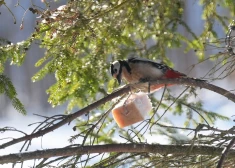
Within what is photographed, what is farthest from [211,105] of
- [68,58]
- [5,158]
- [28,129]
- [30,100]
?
[5,158]

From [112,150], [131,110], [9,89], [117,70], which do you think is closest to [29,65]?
[117,70]

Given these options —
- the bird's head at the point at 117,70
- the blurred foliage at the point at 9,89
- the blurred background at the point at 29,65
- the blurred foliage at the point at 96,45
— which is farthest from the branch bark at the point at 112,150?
the blurred background at the point at 29,65

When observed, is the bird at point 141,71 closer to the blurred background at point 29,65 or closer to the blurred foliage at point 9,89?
the blurred foliage at point 9,89

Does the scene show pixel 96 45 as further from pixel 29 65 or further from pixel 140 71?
pixel 29 65

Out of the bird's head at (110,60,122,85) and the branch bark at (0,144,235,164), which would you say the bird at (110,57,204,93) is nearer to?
the bird's head at (110,60,122,85)

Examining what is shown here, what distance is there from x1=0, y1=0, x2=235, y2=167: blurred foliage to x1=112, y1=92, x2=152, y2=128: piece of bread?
10 cm

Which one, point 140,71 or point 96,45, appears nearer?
point 140,71

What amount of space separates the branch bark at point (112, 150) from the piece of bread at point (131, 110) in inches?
17.0

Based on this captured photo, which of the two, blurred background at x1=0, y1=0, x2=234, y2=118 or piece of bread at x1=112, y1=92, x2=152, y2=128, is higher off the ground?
blurred background at x1=0, y1=0, x2=234, y2=118

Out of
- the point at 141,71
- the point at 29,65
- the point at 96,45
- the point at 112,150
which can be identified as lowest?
the point at 112,150

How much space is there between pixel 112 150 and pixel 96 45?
1.35 m

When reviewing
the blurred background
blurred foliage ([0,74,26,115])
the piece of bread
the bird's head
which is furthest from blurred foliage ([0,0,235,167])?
the blurred background

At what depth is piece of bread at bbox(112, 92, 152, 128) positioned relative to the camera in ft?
11.6

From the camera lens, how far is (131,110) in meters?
3.55
